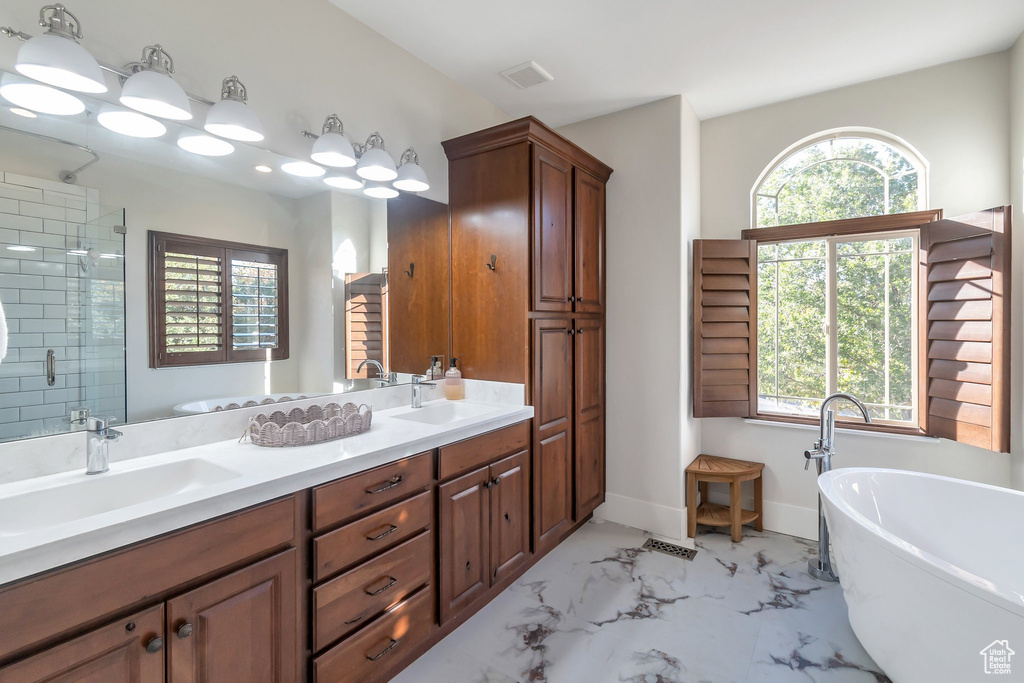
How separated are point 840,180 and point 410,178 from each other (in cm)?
266

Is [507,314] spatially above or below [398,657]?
above

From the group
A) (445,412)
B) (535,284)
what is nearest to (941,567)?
(535,284)

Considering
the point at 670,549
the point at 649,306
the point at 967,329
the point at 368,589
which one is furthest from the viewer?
the point at 649,306

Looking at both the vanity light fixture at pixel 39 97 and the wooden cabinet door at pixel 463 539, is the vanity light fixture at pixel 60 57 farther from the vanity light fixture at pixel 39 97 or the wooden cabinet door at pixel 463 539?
the wooden cabinet door at pixel 463 539

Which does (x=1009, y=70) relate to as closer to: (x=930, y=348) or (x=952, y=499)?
(x=930, y=348)

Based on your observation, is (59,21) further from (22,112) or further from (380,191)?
(380,191)

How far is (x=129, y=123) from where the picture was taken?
4.99 feet

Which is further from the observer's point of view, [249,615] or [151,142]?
[151,142]

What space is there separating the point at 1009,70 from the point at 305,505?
389 cm

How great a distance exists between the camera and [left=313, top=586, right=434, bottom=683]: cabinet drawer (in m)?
1.50

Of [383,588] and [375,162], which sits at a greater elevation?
[375,162]

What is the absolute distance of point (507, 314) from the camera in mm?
2561

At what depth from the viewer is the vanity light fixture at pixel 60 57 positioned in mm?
1267

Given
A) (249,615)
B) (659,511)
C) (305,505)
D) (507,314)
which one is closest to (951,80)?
(507,314)
